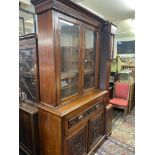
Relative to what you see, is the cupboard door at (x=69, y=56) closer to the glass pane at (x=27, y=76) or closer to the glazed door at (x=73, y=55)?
the glazed door at (x=73, y=55)

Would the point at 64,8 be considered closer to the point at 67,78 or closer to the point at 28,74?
the point at 67,78

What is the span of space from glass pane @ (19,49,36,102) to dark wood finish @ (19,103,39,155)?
15 cm

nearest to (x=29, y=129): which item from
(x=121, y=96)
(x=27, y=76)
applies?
(x=27, y=76)

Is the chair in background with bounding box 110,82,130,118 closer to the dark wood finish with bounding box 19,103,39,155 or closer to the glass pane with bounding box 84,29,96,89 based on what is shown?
the glass pane with bounding box 84,29,96,89

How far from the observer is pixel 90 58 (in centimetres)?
235

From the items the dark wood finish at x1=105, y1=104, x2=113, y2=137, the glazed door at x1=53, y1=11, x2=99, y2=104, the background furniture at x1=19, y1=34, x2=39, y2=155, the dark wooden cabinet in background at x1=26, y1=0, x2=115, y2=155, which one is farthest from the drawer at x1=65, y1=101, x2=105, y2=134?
the background furniture at x1=19, y1=34, x2=39, y2=155

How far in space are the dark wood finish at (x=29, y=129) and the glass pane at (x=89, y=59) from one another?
87 cm

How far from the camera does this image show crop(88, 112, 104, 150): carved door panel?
2191 mm

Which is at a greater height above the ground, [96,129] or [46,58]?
[46,58]

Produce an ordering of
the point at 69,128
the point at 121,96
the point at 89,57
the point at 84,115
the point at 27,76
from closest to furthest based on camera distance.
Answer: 1. the point at 69,128
2. the point at 84,115
3. the point at 27,76
4. the point at 89,57
5. the point at 121,96

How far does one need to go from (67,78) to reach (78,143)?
861 mm
